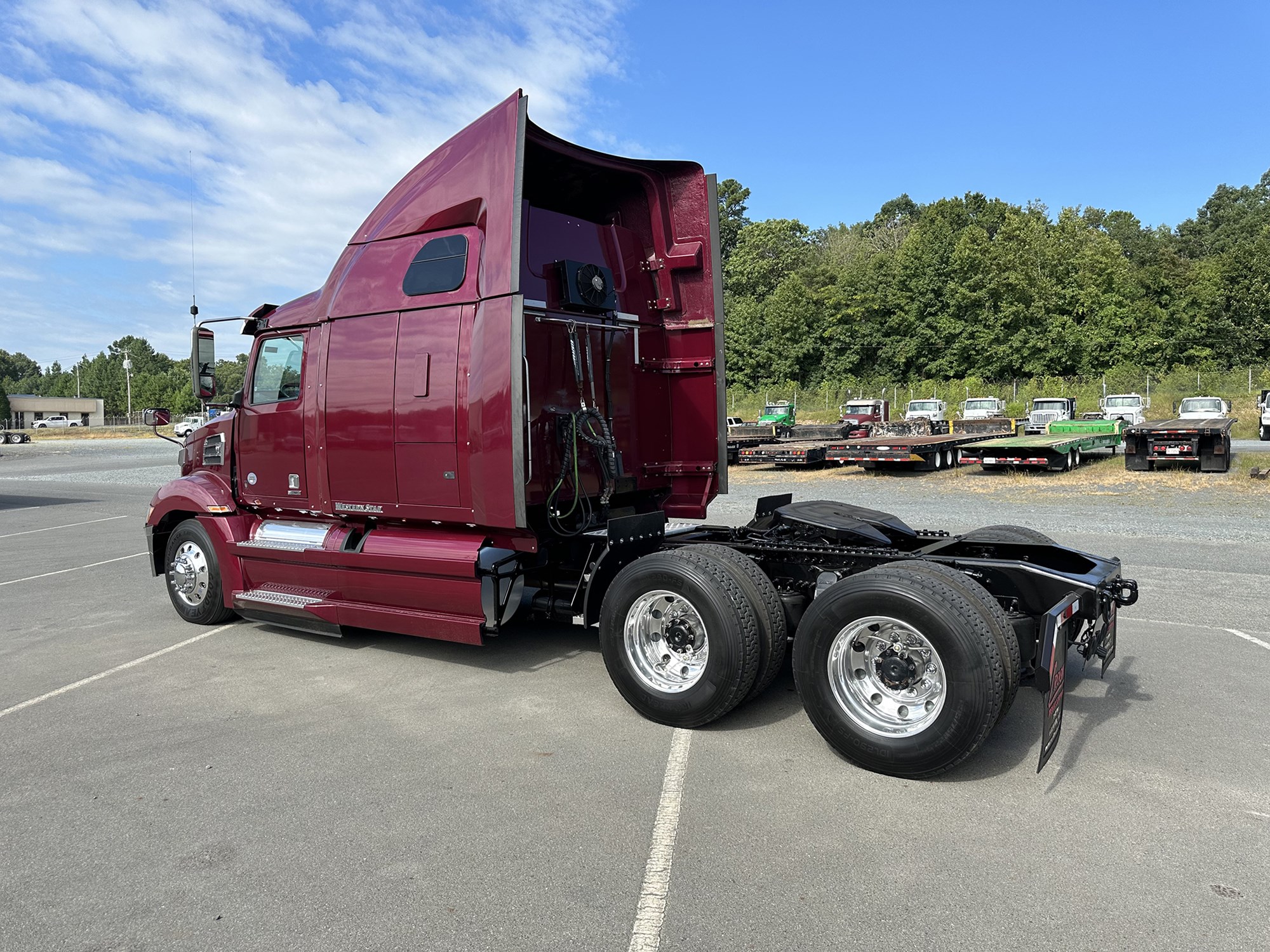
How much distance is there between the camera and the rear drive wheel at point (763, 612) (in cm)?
464

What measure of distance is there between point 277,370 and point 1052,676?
595cm

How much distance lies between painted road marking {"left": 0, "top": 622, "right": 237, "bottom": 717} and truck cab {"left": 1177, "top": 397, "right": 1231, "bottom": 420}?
30465 mm

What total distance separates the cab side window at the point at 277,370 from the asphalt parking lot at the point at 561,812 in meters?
2.05

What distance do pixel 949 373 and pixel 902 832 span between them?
56.8 meters

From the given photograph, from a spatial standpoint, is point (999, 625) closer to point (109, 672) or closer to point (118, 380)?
point (109, 672)

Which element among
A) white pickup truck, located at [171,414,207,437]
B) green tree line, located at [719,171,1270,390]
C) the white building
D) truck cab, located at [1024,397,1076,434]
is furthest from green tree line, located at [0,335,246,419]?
truck cab, located at [1024,397,1076,434]

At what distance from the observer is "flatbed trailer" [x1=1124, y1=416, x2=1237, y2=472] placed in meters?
18.9

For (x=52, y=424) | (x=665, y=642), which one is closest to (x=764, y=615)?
(x=665, y=642)

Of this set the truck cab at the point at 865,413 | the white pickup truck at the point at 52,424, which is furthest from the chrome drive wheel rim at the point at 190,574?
the white pickup truck at the point at 52,424

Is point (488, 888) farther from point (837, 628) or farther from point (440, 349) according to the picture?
point (440, 349)

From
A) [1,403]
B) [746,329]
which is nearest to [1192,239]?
[746,329]

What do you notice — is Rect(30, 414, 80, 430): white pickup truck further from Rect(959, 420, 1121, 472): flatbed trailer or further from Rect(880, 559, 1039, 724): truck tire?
Rect(880, 559, 1039, 724): truck tire

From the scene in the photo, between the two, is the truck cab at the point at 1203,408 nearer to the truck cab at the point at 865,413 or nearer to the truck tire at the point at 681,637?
the truck cab at the point at 865,413

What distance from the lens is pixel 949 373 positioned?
56.2 metres
